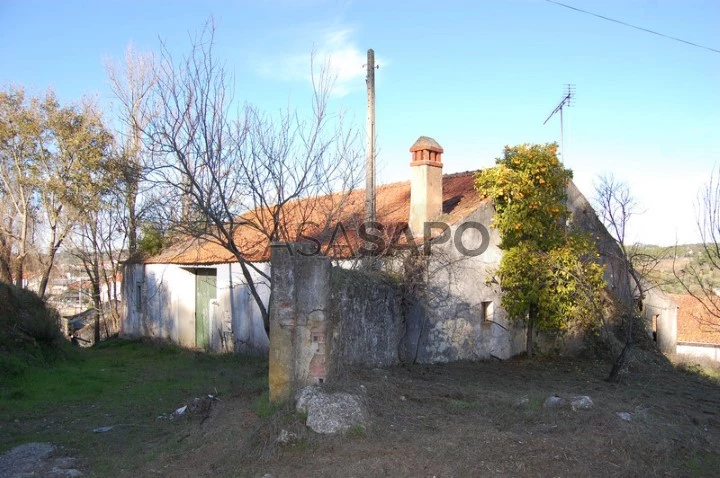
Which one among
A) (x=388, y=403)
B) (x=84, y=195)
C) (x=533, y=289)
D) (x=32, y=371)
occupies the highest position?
(x=84, y=195)

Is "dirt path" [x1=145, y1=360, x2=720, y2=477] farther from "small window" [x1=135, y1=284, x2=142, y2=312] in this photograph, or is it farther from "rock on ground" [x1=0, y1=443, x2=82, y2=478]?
"small window" [x1=135, y1=284, x2=142, y2=312]

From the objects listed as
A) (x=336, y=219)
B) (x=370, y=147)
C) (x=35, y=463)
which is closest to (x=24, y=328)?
(x=35, y=463)

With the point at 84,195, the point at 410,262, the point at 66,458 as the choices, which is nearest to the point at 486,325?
the point at 410,262

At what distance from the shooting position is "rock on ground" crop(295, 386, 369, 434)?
6195 millimetres

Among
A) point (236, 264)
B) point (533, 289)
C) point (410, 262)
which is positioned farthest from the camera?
point (236, 264)

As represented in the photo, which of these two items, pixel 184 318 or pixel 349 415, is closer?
pixel 349 415

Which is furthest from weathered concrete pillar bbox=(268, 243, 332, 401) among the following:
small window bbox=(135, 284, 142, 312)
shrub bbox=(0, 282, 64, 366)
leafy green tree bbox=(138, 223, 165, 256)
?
small window bbox=(135, 284, 142, 312)

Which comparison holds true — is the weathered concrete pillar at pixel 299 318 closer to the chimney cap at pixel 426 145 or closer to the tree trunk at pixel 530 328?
the chimney cap at pixel 426 145

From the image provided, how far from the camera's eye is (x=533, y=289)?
13.0 meters

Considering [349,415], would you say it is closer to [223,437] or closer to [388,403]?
[388,403]

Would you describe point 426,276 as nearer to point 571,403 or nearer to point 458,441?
point 571,403

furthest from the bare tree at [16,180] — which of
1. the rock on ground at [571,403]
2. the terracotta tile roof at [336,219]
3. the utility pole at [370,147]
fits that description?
the rock on ground at [571,403]

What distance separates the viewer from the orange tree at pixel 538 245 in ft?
42.5

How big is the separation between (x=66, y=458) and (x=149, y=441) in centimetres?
97
